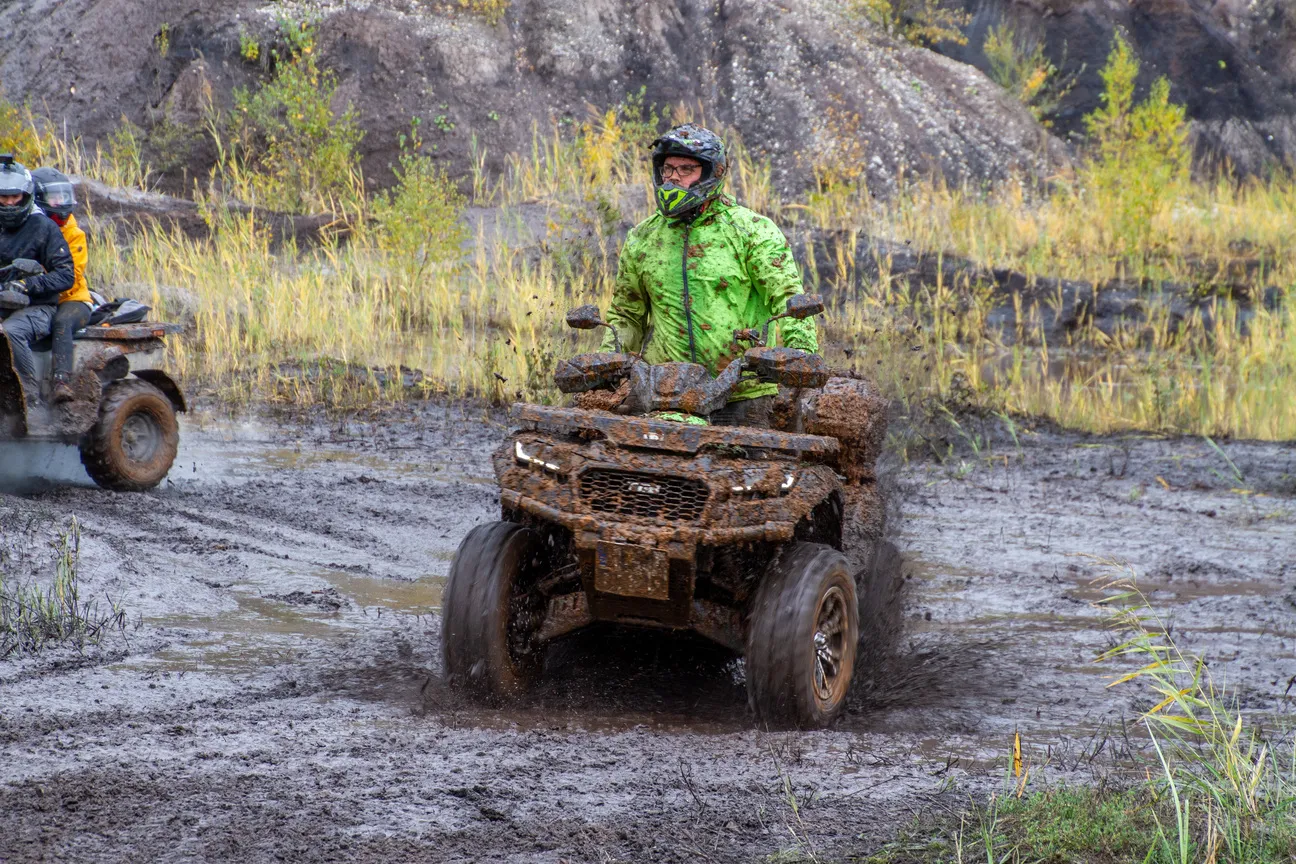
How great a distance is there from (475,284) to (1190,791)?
448 inches

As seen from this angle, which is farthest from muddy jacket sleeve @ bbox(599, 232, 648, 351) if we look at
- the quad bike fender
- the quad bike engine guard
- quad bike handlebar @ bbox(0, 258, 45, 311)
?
the quad bike fender

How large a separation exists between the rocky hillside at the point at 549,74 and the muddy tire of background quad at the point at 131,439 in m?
11.2

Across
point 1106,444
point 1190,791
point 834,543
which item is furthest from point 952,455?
point 1190,791

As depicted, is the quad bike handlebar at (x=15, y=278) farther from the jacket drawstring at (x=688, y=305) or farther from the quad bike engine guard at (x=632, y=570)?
the quad bike engine guard at (x=632, y=570)

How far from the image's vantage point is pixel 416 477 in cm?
968

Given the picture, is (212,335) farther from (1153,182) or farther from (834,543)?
(1153,182)

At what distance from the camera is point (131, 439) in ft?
29.4

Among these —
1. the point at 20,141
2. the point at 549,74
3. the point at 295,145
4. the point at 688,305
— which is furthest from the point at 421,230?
the point at 688,305

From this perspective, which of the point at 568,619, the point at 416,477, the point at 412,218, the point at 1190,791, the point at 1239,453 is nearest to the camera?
the point at 1190,791

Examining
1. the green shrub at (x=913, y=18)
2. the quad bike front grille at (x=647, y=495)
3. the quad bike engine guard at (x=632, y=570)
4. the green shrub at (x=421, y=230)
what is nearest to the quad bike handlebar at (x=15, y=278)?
the quad bike front grille at (x=647, y=495)

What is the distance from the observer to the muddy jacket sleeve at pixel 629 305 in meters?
5.91

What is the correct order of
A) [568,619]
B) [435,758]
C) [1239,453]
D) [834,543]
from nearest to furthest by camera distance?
1. [435,758]
2. [568,619]
3. [834,543]
4. [1239,453]

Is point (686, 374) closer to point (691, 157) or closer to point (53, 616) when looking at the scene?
point (691, 157)

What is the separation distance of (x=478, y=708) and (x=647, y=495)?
38.2 inches
